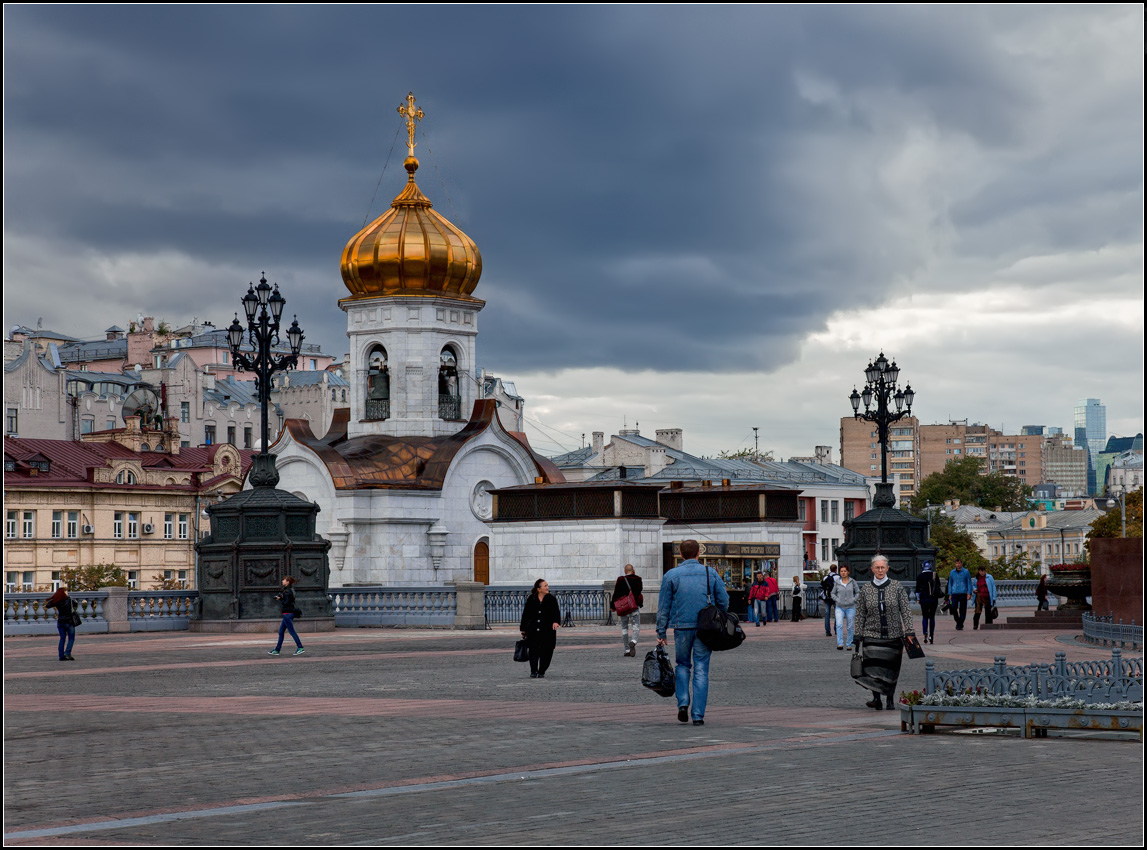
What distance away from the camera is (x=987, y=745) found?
1255cm

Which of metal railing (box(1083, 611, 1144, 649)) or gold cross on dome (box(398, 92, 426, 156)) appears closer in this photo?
metal railing (box(1083, 611, 1144, 649))

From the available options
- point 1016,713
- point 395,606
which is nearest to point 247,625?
point 395,606

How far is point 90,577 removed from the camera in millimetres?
78688

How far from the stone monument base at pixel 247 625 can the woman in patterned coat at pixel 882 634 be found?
2145cm

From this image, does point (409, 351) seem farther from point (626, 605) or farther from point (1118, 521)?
point (1118, 521)

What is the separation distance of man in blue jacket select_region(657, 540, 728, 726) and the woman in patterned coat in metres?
1.70

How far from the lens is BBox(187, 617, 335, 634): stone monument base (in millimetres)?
35750

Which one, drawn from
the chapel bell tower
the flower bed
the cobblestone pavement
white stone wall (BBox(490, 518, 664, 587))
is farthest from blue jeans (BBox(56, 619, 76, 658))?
the chapel bell tower

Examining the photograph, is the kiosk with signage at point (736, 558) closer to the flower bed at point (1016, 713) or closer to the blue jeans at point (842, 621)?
the blue jeans at point (842, 621)

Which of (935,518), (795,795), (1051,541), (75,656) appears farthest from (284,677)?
(1051,541)

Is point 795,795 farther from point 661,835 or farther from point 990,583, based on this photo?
point 990,583

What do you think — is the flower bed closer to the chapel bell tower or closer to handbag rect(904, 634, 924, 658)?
handbag rect(904, 634, 924, 658)

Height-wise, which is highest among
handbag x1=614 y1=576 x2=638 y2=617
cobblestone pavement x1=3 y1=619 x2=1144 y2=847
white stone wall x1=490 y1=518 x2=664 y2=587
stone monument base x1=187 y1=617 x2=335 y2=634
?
white stone wall x1=490 y1=518 x2=664 y2=587

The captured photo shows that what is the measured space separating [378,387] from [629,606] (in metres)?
25.8
